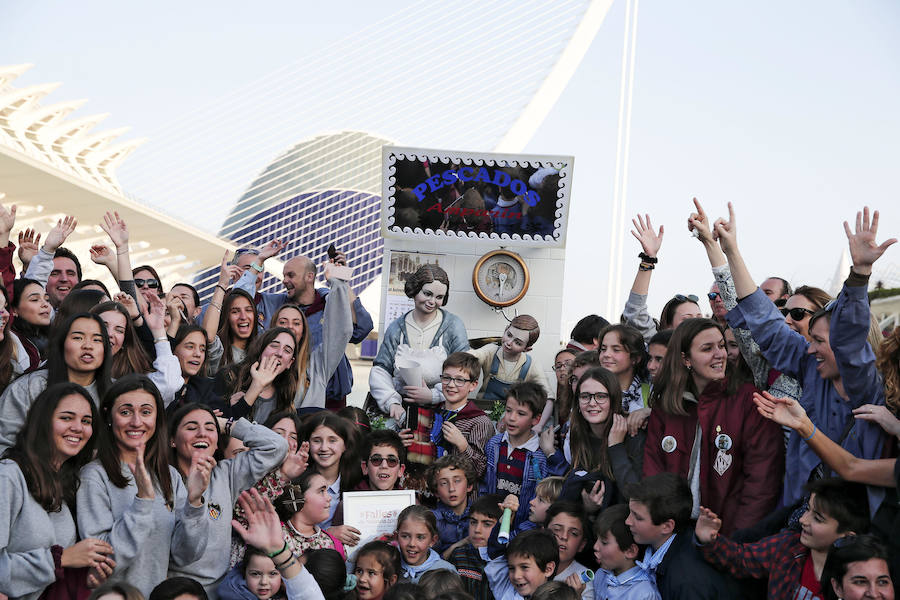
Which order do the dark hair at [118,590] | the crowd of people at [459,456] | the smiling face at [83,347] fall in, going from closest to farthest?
the dark hair at [118,590] → the crowd of people at [459,456] → the smiling face at [83,347]

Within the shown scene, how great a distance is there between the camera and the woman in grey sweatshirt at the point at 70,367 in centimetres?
419

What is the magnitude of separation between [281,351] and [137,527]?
5.59 feet

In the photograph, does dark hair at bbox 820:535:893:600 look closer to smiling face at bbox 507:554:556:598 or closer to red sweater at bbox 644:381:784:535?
red sweater at bbox 644:381:784:535

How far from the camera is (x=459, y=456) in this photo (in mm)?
5316

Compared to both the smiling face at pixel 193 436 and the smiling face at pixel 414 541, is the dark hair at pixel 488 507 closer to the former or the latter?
the smiling face at pixel 414 541

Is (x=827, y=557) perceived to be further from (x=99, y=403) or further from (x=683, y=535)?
(x=99, y=403)

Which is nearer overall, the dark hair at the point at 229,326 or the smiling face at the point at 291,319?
the smiling face at the point at 291,319

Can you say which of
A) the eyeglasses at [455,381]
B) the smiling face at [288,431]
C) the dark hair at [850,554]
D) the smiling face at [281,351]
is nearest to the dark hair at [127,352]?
the smiling face at [281,351]

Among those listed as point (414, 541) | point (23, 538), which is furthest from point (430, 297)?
point (23, 538)

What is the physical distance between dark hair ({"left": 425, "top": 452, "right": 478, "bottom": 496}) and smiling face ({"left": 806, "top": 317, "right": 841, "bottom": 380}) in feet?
6.46

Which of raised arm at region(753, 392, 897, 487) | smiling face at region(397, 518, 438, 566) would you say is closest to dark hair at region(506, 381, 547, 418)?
smiling face at region(397, 518, 438, 566)

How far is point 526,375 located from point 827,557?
10.6 feet

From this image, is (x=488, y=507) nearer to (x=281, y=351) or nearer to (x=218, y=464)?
(x=218, y=464)

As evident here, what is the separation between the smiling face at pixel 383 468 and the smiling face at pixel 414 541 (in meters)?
0.44
